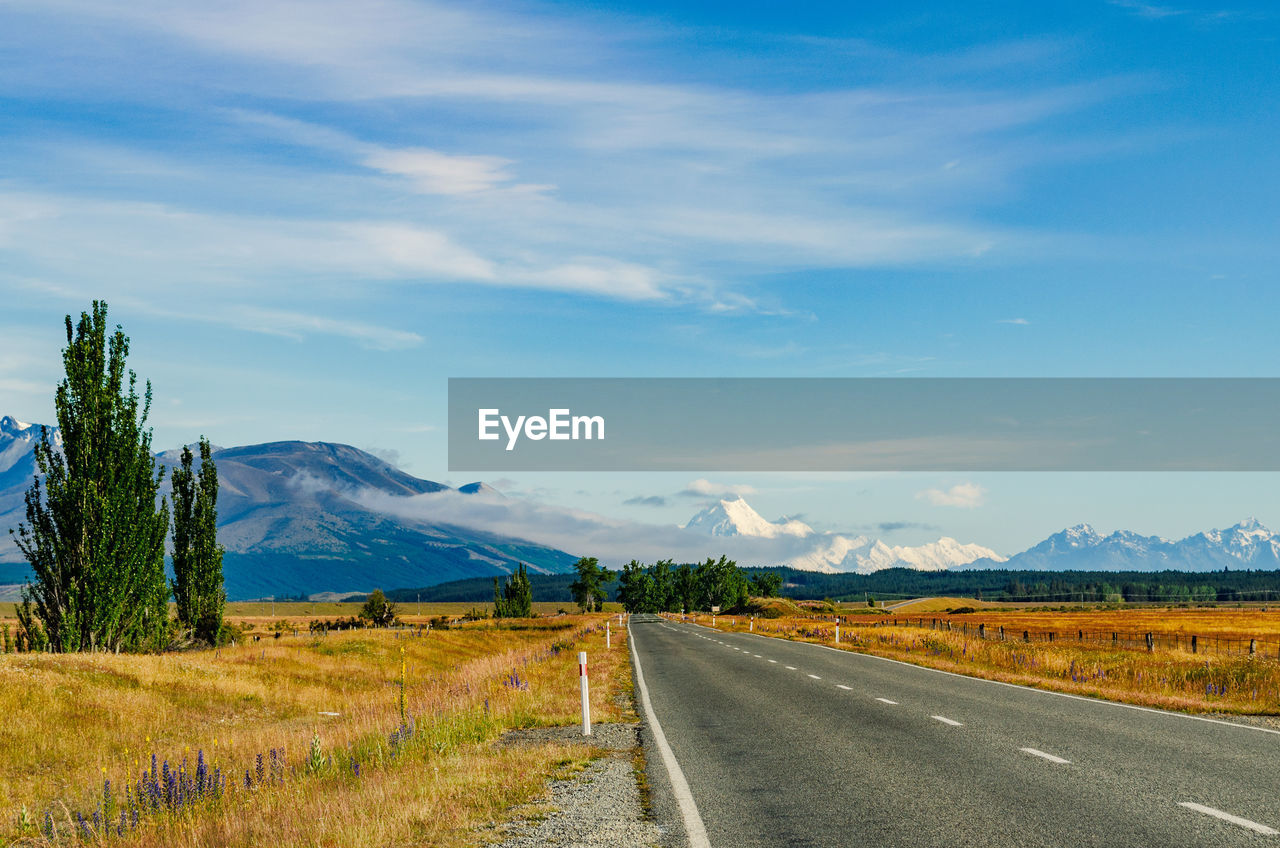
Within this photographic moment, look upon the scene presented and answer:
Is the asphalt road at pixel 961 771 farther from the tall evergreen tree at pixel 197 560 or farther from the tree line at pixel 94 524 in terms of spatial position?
the tall evergreen tree at pixel 197 560

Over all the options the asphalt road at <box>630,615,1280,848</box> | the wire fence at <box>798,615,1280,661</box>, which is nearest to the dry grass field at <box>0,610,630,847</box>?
the asphalt road at <box>630,615,1280,848</box>

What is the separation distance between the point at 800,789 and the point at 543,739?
5720mm

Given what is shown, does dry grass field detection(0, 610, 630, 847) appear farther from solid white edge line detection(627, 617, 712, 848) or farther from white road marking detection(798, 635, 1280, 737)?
white road marking detection(798, 635, 1280, 737)

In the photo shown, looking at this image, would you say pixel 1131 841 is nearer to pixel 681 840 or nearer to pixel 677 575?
pixel 681 840

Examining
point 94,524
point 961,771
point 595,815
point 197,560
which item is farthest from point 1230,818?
point 197,560

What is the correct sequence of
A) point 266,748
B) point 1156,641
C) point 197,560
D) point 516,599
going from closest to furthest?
point 266,748 < point 197,560 < point 1156,641 < point 516,599

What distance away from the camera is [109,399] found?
28.2 m

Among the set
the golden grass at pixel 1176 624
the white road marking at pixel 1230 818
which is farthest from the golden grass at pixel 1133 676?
the golden grass at pixel 1176 624

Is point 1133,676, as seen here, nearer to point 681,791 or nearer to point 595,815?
point 681,791

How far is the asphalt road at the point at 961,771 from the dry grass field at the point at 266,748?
6.93 feet

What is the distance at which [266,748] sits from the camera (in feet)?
59.6

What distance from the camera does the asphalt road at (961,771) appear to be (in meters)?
Result: 7.90

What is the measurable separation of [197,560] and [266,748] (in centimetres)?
2711

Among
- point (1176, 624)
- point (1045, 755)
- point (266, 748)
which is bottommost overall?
point (1176, 624)
